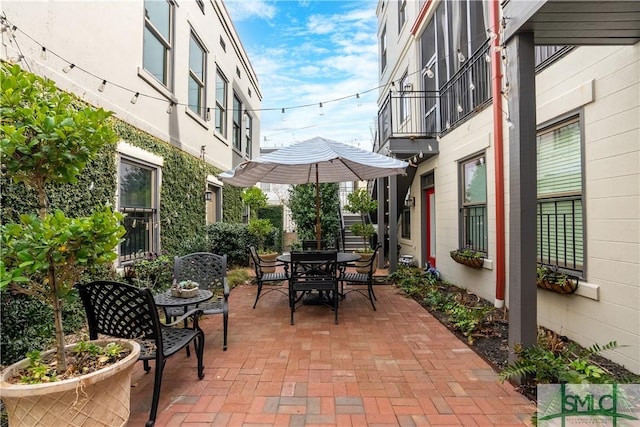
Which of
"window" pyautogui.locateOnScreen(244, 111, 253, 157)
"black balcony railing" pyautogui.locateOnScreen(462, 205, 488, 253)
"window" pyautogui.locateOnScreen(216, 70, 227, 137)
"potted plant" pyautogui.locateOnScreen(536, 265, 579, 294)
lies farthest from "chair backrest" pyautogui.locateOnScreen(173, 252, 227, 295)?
"window" pyautogui.locateOnScreen(244, 111, 253, 157)

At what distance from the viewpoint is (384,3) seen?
37.2ft

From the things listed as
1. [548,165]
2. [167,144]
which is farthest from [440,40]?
[167,144]

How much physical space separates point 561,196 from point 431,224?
13.5 ft

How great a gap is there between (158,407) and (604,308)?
379 centimetres

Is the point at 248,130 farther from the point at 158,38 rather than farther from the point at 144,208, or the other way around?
the point at 144,208

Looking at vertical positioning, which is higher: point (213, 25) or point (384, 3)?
point (384, 3)

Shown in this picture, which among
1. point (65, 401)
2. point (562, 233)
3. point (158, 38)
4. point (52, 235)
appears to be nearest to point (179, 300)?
point (65, 401)

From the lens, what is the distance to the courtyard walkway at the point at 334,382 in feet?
7.22

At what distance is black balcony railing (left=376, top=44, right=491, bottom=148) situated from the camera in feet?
16.8

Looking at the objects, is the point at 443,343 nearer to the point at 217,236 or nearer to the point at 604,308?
the point at 604,308

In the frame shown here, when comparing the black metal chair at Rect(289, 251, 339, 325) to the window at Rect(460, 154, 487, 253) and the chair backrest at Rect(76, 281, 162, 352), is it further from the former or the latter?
the window at Rect(460, 154, 487, 253)

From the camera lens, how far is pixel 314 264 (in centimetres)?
429

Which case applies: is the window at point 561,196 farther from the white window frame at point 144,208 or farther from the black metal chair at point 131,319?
the white window frame at point 144,208

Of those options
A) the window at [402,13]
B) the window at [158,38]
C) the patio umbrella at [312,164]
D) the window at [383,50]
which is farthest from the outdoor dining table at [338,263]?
the window at [383,50]
